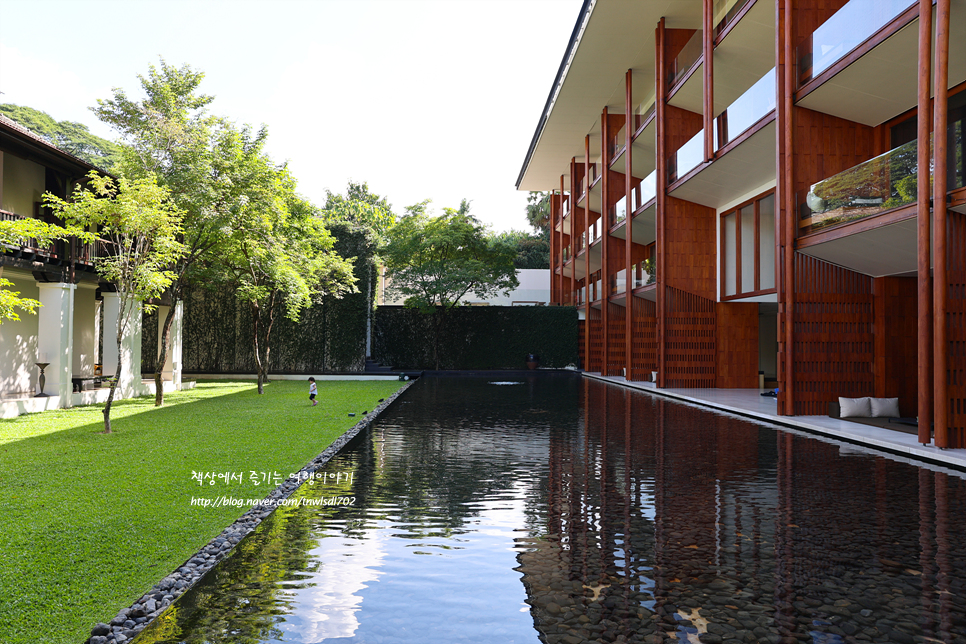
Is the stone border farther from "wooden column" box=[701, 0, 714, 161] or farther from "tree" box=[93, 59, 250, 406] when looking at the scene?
"wooden column" box=[701, 0, 714, 161]

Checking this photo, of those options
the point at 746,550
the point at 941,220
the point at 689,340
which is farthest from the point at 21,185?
the point at 941,220

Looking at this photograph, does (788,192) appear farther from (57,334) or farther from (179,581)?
(57,334)

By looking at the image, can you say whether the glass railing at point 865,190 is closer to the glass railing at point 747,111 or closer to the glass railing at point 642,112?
the glass railing at point 747,111

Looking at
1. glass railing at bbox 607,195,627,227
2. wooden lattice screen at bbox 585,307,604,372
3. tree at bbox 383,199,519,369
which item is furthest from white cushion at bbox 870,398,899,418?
tree at bbox 383,199,519,369

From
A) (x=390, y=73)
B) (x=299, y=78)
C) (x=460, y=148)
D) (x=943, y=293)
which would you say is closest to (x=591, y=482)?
(x=943, y=293)

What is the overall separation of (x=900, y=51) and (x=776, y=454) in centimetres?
615

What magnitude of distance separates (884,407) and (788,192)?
12.9 feet

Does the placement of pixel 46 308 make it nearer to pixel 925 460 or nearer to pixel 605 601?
pixel 605 601

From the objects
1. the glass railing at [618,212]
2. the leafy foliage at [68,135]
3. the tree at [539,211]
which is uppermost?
the leafy foliage at [68,135]

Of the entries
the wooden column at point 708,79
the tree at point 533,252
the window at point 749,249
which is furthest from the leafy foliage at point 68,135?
the window at point 749,249

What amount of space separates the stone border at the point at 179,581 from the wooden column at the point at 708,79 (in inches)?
472

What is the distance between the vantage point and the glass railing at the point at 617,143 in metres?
21.0

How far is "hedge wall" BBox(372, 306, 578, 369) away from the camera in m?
26.2

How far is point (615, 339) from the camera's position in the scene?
23172 millimetres
